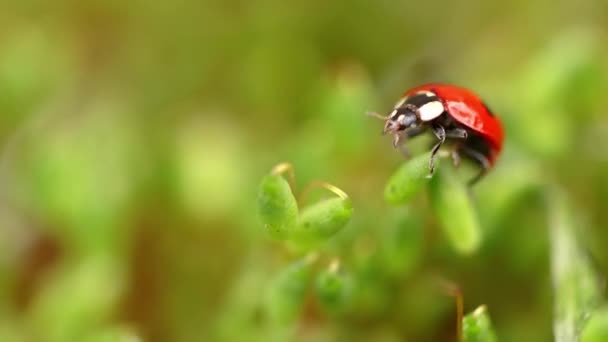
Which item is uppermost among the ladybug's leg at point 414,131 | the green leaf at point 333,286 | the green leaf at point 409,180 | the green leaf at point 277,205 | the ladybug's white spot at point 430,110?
the ladybug's leg at point 414,131

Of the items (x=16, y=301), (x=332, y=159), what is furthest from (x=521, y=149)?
(x=16, y=301)

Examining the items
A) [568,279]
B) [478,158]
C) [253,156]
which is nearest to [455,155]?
[478,158]

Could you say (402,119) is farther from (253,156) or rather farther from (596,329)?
(253,156)

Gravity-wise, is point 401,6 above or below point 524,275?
above

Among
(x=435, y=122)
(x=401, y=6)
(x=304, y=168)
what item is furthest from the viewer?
(x=401, y=6)

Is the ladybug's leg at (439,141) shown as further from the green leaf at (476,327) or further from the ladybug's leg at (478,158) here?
the green leaf at (476,327)

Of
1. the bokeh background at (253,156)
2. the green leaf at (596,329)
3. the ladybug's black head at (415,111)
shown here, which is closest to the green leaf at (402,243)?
the bokeh background at (253,156)

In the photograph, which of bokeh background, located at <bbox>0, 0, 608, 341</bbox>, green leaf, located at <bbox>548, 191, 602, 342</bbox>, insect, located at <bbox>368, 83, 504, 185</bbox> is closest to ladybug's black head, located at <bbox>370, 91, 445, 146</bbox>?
insect, located at <bbox>368, 83, 504, 185</bbox>

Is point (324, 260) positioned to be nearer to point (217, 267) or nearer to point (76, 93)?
point (217, 267)
